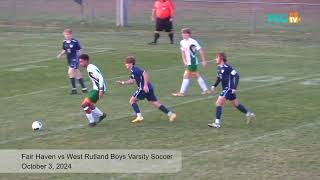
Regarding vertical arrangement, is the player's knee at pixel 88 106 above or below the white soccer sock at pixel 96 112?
above

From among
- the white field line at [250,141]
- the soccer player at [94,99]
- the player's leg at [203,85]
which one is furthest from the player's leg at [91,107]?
the player's leg at [203,85]

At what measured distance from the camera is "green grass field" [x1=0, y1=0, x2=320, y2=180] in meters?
14.1

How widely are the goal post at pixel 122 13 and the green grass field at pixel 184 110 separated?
18.8 feet

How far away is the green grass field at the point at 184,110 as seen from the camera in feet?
46.3

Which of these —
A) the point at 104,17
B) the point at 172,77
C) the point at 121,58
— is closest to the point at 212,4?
the point at 104,17

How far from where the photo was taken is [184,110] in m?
19.0

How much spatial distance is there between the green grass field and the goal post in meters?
5.72

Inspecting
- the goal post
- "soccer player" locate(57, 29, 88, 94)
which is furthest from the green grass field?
the goal post

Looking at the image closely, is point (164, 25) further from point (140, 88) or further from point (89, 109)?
point (89, 109)

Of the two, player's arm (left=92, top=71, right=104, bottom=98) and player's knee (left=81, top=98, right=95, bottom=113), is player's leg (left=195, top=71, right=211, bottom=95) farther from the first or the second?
player's knee (left=81, top=98, right=95, bottom=113)

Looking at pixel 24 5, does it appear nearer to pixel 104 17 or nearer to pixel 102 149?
pixel 104 17

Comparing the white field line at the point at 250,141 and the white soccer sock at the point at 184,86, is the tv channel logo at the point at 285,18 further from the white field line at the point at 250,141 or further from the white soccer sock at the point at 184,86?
the white field line at the point at 250,141

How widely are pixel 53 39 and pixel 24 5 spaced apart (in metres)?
11.8
